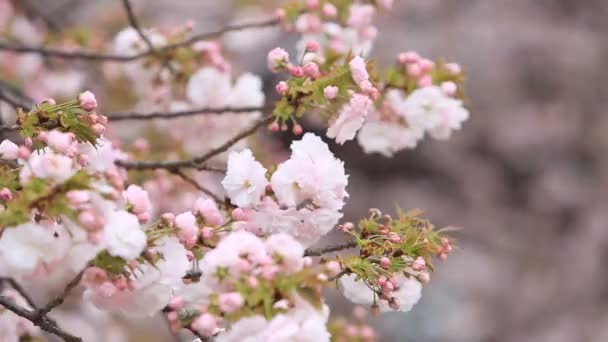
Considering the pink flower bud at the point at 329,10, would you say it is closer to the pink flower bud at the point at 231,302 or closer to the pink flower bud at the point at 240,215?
the pink flower bud at the point at 240,215

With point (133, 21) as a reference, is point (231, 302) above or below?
below

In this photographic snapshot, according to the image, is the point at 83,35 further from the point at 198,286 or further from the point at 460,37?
the point at 460,37

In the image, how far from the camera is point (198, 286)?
0.80 meters

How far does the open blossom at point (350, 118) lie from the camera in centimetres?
97

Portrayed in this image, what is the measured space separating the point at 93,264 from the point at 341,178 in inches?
10.1

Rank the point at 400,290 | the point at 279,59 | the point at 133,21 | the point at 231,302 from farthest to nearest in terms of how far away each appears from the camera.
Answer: the point at 133,21
the point at 279,59
the point at 400,290
the point at 231,302

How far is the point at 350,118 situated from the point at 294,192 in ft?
0.42

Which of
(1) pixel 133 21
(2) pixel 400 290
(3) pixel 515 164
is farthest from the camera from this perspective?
(3) pixel 515 164

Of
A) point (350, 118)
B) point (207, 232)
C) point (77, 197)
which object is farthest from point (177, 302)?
point (350, 118)

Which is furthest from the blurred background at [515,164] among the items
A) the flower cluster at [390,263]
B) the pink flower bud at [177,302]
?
the pink flower bud at [177,302]

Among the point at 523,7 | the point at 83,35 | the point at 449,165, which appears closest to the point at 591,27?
the point at 523,7

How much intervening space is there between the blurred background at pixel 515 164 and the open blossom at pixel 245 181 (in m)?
2.45

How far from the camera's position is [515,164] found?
11.4 ft

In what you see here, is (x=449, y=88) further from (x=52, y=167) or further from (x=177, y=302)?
(x=52, y=167)
